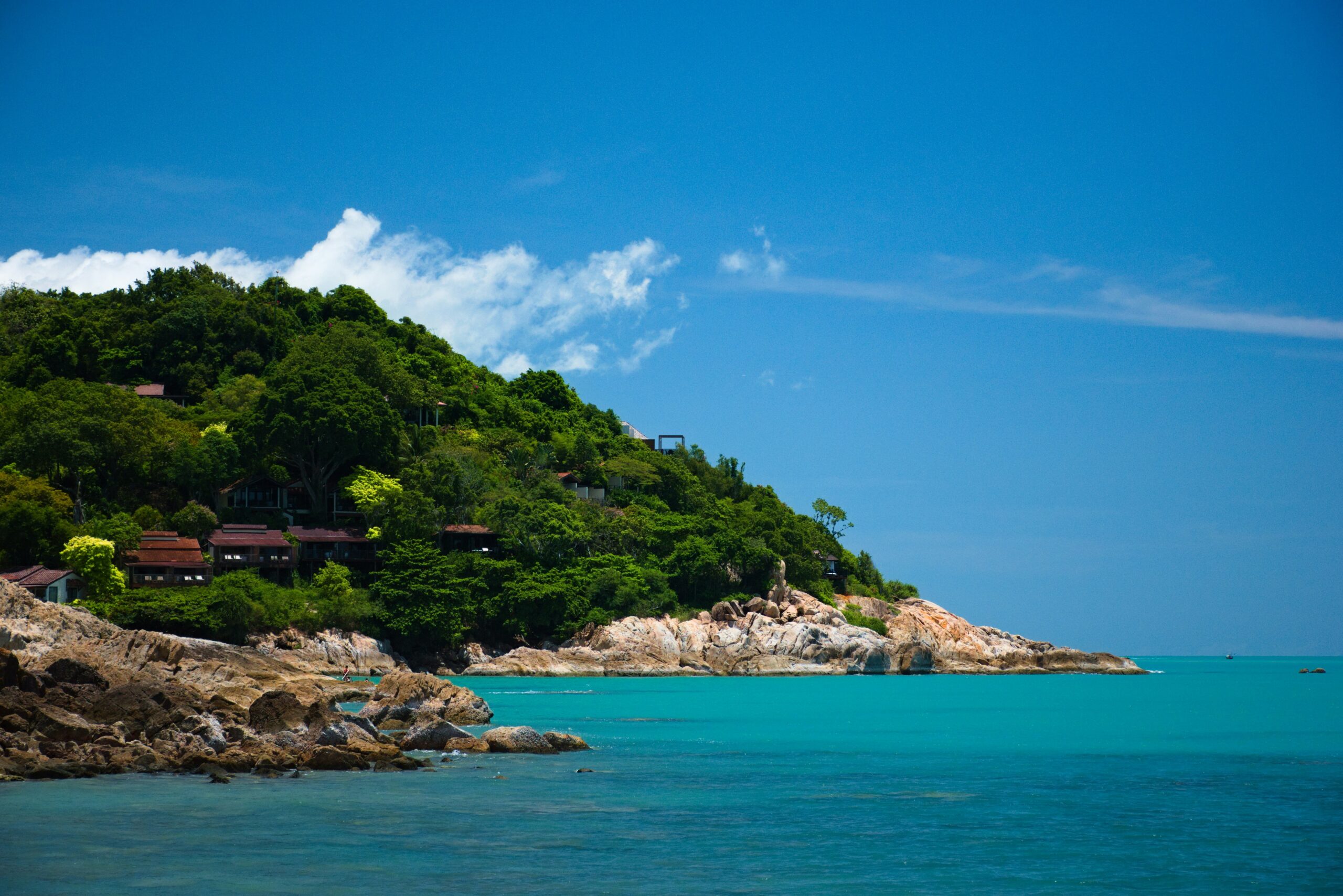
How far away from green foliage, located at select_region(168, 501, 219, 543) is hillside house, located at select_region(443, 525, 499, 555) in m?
12.4

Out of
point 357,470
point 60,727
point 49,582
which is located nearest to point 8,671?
point 60,727

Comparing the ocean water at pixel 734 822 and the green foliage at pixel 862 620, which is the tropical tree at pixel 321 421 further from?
the ocean water at pixel 734 822

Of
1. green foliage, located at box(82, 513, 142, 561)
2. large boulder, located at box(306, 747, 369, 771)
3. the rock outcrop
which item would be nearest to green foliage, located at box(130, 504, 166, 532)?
green foliage, located at box(82, 513, 142, 561)

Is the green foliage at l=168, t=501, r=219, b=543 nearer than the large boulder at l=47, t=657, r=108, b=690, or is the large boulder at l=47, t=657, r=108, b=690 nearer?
the large boulder at l=47, t=657, r=108, b=690

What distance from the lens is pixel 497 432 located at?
257 ft

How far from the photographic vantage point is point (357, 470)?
66.7m

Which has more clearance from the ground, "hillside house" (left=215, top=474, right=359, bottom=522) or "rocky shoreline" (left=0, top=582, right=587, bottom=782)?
"hillside house" (left=215, top=474, right=359, bottom=522)

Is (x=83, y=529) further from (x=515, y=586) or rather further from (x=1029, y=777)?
(x=1029, y=777)

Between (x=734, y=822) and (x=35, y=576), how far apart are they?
133 feet

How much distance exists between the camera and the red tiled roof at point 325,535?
6234cm

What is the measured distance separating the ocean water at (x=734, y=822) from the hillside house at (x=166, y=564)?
2908 cm

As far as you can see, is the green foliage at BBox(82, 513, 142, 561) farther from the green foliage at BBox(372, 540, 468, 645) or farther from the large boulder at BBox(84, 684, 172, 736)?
the large boulder at BBox(84, 684, 172, 736)

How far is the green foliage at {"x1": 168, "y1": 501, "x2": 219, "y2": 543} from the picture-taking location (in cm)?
5934

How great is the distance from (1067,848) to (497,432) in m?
63.5
